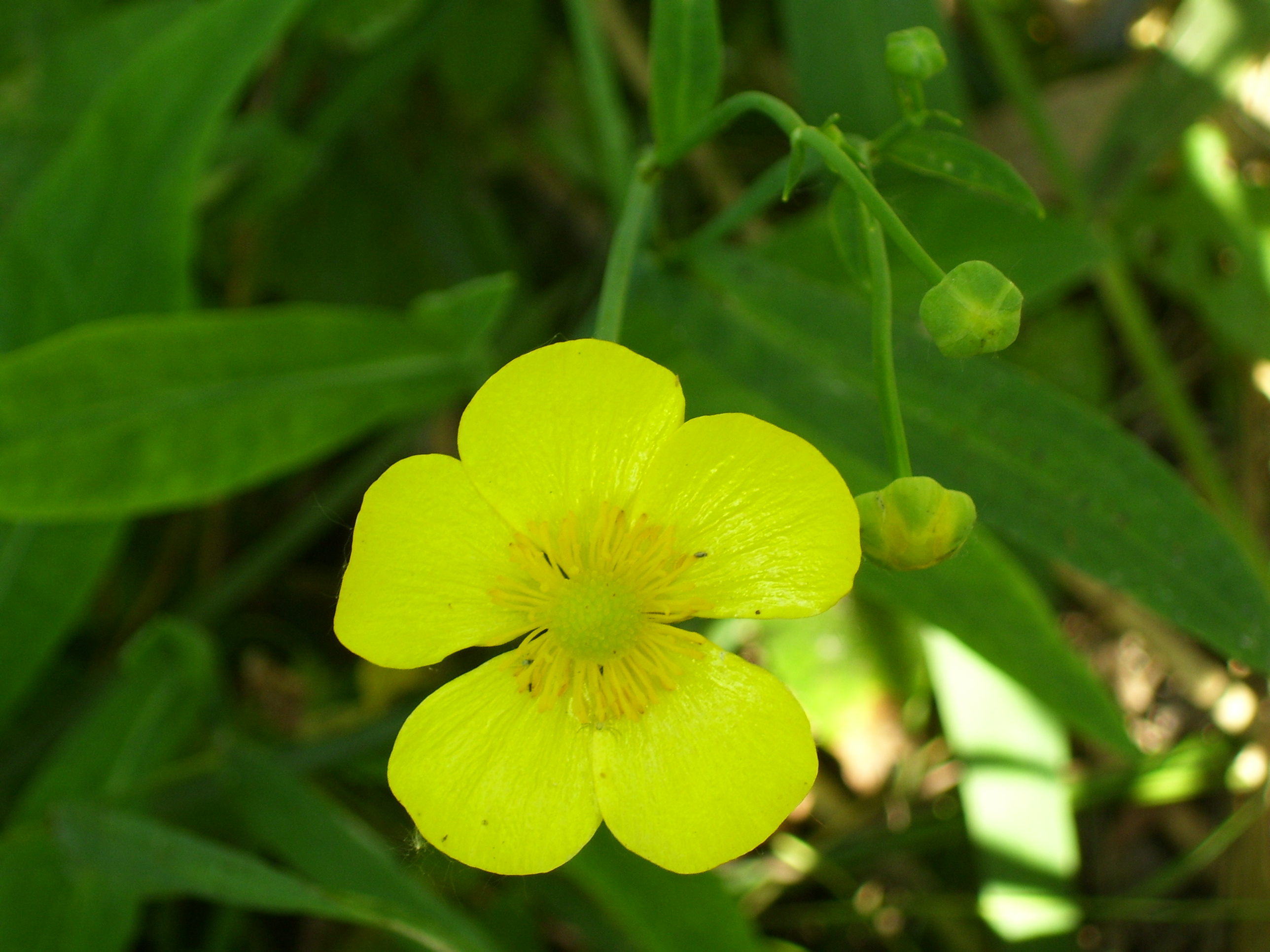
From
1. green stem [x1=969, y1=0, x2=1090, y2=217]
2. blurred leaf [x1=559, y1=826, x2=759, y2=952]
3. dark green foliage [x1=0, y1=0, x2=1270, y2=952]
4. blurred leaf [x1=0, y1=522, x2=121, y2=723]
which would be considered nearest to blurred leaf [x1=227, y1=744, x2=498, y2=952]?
dark green foliage [x1=0, y1=0, x2=1270, y2=952]

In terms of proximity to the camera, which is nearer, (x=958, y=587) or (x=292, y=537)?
(x=958, y=587)

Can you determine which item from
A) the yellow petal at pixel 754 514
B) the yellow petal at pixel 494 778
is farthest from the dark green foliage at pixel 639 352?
the yellow petal at pixel 494 778

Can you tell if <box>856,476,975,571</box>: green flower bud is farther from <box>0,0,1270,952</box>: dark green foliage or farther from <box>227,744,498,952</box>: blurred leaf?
<box>227,744,498,952</box>: blurred leaf

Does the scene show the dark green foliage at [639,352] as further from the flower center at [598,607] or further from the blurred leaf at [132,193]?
the flower center at [598,607]

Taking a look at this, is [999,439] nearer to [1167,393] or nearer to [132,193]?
[1167,393]

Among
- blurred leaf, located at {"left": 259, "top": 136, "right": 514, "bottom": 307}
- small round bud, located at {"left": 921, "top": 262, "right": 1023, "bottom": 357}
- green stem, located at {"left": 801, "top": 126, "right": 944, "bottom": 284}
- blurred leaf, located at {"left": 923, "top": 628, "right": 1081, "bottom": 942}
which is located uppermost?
green stem, located at {"left": 801, "top": 126, "right": 944, "bottom": 284}

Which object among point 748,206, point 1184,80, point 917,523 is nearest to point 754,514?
point 917,523

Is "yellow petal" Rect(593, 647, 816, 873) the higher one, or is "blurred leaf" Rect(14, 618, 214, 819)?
"yellow petal" Rect(593, 647, 816, 873)

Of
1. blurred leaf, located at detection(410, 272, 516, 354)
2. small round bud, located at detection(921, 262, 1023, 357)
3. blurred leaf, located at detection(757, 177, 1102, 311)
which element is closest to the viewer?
small round bud, located at detection(921, 262, 1023, 357)
